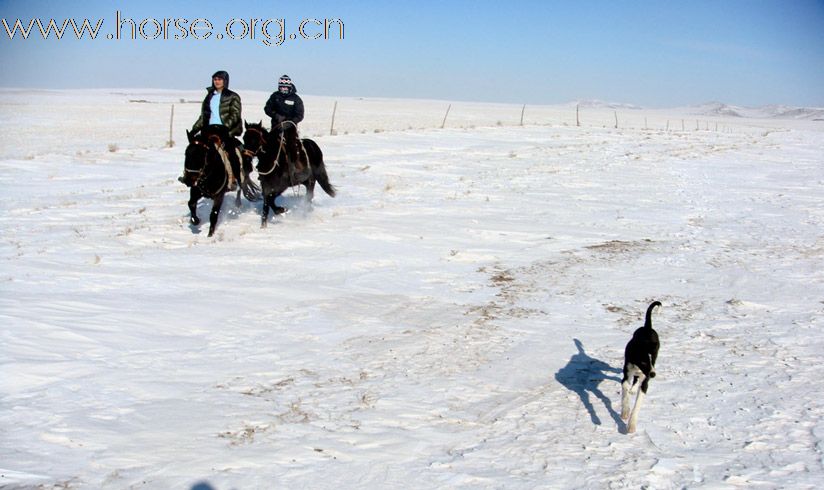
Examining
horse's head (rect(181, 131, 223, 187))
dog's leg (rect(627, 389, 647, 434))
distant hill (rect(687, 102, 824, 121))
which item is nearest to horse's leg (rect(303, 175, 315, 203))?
horse's head (rect(181, 131, 223, 187))

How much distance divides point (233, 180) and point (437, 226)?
11.5ft

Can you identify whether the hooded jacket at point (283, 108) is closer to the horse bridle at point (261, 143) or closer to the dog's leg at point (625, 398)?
the horse bridle at point (261, 143)

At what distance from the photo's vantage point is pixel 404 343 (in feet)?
23.2

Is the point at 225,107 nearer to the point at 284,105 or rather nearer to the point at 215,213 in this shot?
the point at 284,105

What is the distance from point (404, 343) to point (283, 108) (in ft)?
24.5

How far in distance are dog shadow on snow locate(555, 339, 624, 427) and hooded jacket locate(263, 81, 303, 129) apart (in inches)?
316

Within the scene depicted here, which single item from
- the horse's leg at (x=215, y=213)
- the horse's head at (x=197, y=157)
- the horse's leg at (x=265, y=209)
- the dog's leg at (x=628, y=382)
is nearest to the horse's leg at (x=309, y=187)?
the horse's leg at (x=265, y=209)

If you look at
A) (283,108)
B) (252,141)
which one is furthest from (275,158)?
(283,108)

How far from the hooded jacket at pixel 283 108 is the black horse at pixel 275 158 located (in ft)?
0.97

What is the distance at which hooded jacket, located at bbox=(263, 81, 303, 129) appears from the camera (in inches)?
526

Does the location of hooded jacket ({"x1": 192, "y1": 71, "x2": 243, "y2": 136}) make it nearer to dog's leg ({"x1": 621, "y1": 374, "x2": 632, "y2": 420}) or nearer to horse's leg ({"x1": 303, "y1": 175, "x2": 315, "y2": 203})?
horse's leg ({"x1": 303, "y1": 175, "x2": 315, "y2": 203})

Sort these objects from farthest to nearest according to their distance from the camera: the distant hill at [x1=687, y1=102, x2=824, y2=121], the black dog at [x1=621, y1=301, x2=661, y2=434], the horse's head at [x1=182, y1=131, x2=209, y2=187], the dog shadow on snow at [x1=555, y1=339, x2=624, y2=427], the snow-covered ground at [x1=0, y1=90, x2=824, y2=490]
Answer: the distant hill at [x1=687, y1=102, x2=824, y2=121]
the horse's head at [x1=182, y1=131, x2=209, y2=187]
the dog shadow on snow at [x1=555, y1=339, x2=624, y2=427]
the black dog at [x1=621, y1=301, x2=661, y2=434]
the snow-covered ground at [x1=0, y1=90, x2=824, y2=490]

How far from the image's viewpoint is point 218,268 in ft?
32.0

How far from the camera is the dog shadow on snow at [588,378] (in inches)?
227
